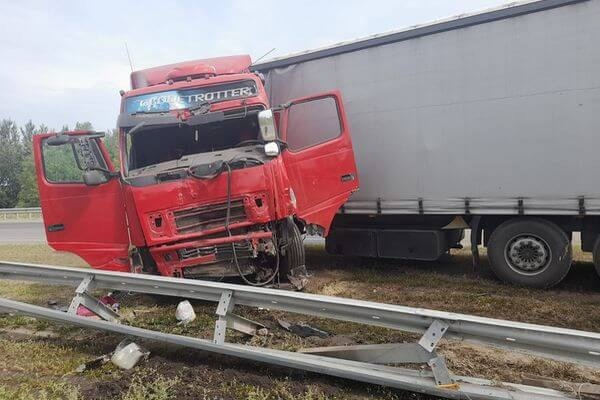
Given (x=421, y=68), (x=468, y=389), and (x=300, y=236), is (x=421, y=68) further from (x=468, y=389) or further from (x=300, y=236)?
(x=468, y=389)

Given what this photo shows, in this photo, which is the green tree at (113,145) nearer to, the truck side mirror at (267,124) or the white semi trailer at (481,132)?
the truck side mirror at (267,124)

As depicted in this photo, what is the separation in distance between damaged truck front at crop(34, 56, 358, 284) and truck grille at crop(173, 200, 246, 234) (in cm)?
1

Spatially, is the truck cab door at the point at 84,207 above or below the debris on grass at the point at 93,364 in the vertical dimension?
above

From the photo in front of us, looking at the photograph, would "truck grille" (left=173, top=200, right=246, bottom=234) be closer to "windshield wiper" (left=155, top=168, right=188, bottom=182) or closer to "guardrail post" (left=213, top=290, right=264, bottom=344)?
"windshield wiper" (left=155, top=168, right=188, bottom=182)

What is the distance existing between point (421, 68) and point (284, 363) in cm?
478

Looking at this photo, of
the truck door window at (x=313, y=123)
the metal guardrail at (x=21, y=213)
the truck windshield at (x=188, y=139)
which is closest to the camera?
the truck windshield at (x=188, y=139)

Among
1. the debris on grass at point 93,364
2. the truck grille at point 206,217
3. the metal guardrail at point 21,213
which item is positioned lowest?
the metal guardrail at point 21,213

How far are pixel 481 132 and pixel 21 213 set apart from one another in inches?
1287

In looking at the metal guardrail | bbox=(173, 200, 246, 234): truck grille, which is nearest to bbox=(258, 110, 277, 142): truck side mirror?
bbox=(173, 200, 246, 234): truck grille

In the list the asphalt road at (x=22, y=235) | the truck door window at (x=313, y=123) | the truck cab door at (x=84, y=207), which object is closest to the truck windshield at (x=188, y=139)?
the truck cab door at (x=84, y=207)

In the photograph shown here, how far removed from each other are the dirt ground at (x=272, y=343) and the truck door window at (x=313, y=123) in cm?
218

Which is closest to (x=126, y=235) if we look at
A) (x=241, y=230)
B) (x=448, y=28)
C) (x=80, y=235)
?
(x=80, y=235)

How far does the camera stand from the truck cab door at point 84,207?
5.93m

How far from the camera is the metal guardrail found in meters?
30.9
